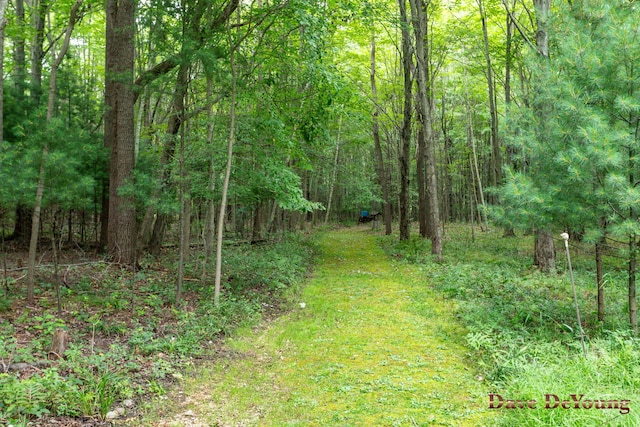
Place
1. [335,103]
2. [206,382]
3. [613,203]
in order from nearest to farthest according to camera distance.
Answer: [206,382]
[613,203]
[335,103]

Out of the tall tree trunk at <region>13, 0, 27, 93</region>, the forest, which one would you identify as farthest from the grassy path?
the tall tree trunk at <region>13, 0, 27, 93</region>

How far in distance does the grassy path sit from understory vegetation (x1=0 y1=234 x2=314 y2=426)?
491mm

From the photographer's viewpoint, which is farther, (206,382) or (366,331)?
(366,331)

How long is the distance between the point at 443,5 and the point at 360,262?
10.6 metres

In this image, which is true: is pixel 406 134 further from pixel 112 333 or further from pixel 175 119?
pixel 112 333

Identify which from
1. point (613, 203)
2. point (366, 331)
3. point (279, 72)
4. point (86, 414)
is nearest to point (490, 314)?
point (366, 331)

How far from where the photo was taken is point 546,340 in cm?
501

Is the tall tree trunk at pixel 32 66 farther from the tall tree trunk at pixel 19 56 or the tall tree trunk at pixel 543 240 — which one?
the tall tree trunk at pixel 543 240

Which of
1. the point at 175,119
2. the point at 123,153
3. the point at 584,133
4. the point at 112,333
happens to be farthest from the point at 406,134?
the point at 112,333

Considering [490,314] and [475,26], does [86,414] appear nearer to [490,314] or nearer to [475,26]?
[490,314]

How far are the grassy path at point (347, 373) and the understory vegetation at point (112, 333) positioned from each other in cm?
49

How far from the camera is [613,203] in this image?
4816 mm

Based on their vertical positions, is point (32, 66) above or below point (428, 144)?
above

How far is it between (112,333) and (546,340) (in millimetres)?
5386
